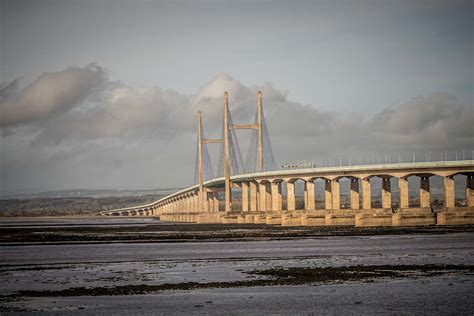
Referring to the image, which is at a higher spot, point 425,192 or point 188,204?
point 425,192

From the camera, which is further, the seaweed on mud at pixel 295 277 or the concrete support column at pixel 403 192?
the concrete support column at pixel 403 192

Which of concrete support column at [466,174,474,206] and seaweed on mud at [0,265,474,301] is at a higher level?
concrete support column at [466,174,474,206]

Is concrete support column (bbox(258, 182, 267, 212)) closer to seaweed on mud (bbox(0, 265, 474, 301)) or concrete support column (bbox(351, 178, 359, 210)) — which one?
concrete support column (bbox(351, 178, 359, 210))

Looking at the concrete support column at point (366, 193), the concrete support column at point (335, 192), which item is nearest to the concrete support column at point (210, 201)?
the concrete support column at point (335, 192)

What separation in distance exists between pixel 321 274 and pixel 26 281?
12989mm

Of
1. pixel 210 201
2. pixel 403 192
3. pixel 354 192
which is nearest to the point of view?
pixel 403 192

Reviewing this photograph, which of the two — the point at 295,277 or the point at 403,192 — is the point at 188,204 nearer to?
the point at 403,192

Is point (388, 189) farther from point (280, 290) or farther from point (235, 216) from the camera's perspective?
point (280, 290)

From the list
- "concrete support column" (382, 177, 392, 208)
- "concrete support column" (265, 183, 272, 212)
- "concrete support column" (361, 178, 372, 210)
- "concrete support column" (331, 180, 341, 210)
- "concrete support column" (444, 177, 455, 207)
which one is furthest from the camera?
"concrete support column" (265, 183, 272, 212)

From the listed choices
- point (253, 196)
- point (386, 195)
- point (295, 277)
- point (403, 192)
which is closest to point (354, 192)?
point (386, 195)

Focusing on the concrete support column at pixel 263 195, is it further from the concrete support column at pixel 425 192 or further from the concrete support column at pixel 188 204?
the concrete support column at pixel 188 204

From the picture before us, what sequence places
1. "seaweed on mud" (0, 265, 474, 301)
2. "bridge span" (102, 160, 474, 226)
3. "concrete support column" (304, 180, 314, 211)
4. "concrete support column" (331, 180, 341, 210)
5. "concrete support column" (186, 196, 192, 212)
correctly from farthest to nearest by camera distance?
1. "concrete support column" (186, 196, 192, 212)
2. "concrete support column" (304, 180, 314, 211)
3. "concrete support column" (331, 180, 341, 210)
4. "bridge span" (102, 160, 474, 226)
5. "seaweed on mud" (0, 265, 474, 301)

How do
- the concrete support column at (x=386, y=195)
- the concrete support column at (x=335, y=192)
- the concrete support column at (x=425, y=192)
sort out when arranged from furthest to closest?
the concrete support column at (x=335, y=192)
the concrete support column at (x=386, y=195)
the concrete support column at (x=425, y=192)

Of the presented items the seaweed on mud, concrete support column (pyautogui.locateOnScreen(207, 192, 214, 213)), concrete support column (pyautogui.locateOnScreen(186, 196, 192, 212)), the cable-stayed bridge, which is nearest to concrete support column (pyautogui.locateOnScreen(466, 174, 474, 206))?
the cable-stayed bridge
